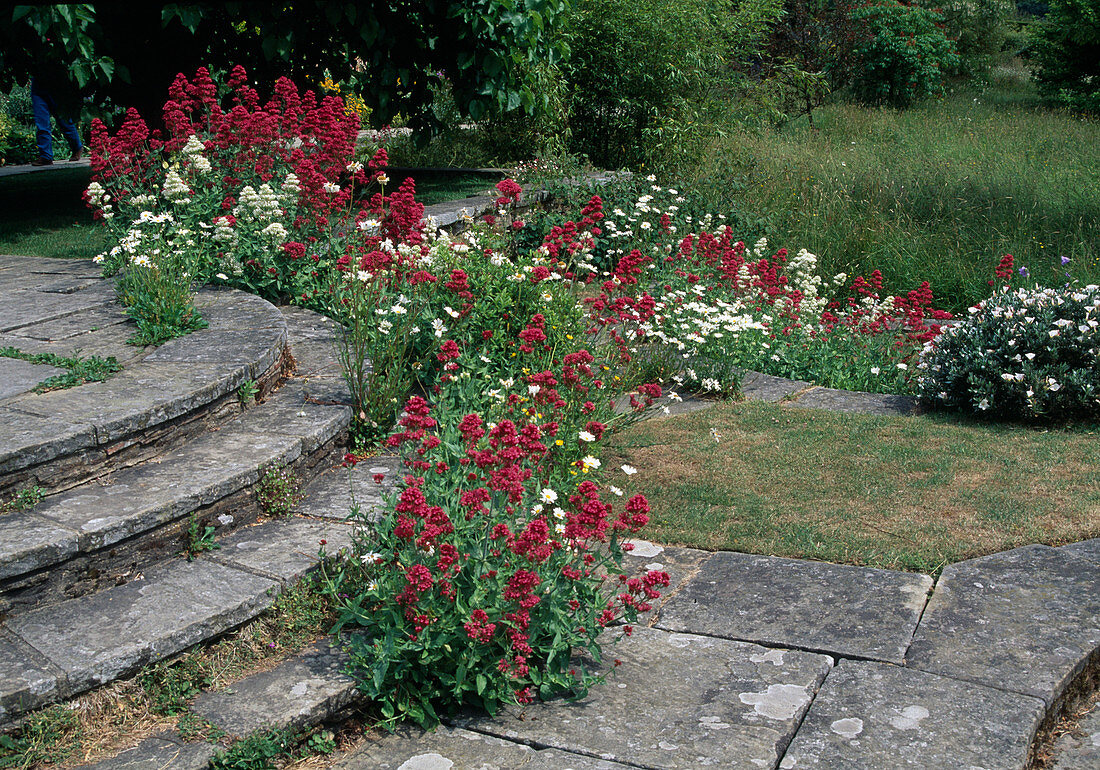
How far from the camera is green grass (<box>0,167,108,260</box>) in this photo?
6.00 m

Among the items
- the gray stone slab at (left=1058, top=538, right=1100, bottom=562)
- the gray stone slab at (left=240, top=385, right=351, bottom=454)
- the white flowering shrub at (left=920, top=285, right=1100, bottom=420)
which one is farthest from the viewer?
the white flowering shrub at (left=920, top=285, right=1100, bottom=420)

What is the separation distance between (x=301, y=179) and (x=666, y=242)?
3119 mm

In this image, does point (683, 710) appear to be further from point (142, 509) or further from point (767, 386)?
point (767, 386)

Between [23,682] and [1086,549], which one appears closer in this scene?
[23,682]

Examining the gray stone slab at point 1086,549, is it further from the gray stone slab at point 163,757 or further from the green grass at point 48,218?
the green grass at point 48,218

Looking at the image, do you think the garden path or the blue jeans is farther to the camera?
the blue jeans

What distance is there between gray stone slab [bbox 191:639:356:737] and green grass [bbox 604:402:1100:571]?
1.50 meters

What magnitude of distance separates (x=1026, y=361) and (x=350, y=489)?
3537 mm

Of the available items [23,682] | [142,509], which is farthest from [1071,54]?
[23,682]

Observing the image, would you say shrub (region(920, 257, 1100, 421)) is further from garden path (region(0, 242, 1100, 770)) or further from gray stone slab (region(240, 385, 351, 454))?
gray stone slab (region(240, 385, 351, 454))

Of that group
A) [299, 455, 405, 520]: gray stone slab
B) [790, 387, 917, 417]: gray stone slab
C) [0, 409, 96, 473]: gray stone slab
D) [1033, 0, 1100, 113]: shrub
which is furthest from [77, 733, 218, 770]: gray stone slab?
[1033, 0, 1100, 113]: shrub

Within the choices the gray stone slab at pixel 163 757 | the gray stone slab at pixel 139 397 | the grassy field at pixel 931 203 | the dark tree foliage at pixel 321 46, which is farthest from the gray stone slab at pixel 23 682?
the grassy field at pixel 931 203

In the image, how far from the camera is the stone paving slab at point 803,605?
2.73 meters

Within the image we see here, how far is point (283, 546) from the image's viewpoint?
283 cm
